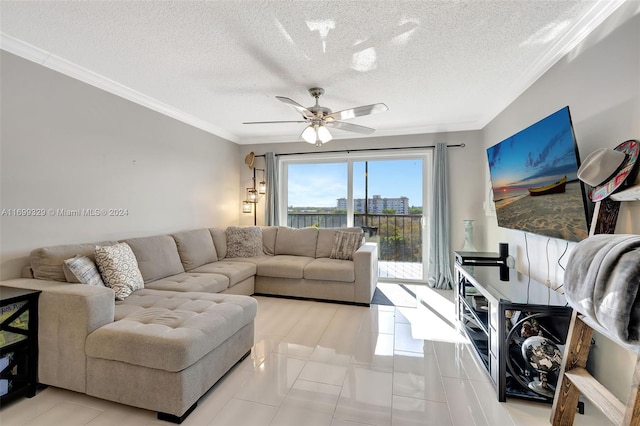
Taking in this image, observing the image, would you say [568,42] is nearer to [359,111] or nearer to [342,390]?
[359,111]

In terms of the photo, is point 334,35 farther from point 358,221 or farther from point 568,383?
point 358,221

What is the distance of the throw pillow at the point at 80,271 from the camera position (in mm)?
2094

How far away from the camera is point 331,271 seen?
138 inches

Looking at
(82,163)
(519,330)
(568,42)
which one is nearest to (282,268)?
(82,163)

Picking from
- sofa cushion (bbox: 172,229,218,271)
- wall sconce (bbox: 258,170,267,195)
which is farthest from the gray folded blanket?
wall sconce (bbox: 258,170,267,195)

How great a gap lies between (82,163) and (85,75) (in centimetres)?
81

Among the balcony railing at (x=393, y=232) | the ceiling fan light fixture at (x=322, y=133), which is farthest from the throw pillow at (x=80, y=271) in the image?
the balcony railing at (x=393, y=232)

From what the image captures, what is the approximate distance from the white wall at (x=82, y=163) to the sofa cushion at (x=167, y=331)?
3.35ft

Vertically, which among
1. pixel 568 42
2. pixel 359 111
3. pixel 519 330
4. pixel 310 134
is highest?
pixel 568 42

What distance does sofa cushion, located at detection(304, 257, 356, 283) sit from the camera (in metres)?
3.47

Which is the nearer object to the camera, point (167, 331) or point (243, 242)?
point (167, 331)

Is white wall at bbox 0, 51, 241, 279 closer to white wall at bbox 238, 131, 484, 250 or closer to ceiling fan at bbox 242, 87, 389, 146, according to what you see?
ceiling fan at bbox 242, 87, 389, 146

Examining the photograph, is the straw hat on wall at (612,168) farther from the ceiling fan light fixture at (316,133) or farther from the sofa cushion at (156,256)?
the sofa cushion at (156,256)

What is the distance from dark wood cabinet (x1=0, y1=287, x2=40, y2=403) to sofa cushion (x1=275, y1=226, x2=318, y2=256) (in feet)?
9.44
